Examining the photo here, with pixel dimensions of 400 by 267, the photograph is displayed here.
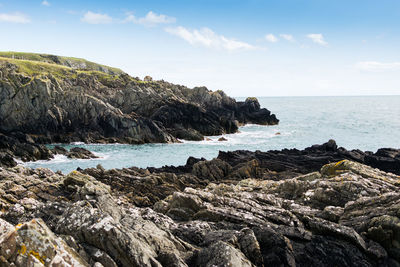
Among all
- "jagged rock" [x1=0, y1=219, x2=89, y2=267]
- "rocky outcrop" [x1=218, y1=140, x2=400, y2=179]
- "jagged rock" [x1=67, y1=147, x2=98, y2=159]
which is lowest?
"jagged rock" [x1=67, y1=147, x2=98, y2=159]

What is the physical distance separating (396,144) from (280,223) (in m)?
82.0

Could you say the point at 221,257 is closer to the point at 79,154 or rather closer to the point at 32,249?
the point at 32,249

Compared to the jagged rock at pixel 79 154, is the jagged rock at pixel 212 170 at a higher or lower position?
higher

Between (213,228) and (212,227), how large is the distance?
79 mm

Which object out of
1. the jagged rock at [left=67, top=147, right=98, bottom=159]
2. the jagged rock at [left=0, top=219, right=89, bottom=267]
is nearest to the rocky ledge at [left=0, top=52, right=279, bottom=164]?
the jagged rock at [left=67, top=147, right=98, bottom=159]

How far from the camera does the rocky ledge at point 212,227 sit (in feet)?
23.3

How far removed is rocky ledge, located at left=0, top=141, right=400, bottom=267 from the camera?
7102mm

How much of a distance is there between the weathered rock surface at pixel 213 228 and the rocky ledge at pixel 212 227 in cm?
3

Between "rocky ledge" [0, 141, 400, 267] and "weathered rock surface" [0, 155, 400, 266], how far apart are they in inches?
1.3

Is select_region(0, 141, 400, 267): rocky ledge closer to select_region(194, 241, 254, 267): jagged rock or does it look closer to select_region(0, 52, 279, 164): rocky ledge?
select_region(194, 241, 254, 267): jagged rock

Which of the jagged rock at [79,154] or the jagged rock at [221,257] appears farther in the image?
the jagged rock at [79,154]

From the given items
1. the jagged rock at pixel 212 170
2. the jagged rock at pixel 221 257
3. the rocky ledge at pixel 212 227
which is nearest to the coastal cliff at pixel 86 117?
the jagged rock at pixel 212 170

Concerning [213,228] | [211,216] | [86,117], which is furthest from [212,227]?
[86,117]

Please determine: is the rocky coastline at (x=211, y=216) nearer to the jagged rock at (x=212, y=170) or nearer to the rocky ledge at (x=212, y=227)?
the rocky ledge at (x=212, y=227)
